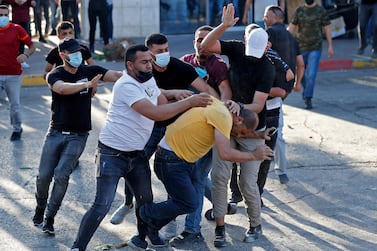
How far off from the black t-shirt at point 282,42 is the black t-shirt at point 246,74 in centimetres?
192

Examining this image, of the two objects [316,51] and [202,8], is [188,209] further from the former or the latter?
[202,8]

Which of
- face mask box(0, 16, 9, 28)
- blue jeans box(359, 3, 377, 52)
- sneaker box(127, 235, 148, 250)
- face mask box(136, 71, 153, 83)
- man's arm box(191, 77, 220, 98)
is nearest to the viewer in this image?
face mask box(136, 71, 153, 83)

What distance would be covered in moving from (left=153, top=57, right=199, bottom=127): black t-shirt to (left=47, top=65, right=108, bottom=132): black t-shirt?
0.52 meters

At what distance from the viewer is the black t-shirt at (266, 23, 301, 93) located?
9.30 metres

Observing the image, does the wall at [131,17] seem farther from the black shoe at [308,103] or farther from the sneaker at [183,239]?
the sneaker at [183,239]

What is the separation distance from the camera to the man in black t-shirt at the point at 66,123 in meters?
7.27

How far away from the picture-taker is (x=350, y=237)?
7.34 meters

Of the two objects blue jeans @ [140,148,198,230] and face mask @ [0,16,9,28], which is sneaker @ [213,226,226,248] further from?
face mask @ [0,16,9,28]

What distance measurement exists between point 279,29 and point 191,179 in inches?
111

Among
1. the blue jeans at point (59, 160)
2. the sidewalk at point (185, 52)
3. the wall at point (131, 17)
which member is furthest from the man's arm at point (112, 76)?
the wall at point (131, 17)

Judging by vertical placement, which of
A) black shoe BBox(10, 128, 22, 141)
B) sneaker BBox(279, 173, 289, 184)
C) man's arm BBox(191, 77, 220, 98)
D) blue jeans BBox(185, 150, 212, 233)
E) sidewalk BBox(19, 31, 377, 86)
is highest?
man's arm BBox(191, 77, 220, 98)

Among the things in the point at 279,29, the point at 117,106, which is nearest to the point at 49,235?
the point at 117,106

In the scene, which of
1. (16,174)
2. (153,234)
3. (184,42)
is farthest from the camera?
(184,42)

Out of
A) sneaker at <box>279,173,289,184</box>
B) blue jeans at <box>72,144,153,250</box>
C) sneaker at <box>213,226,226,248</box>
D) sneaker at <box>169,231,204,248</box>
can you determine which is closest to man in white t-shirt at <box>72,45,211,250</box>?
blue jeans at <box>72,144,153,250</box>
